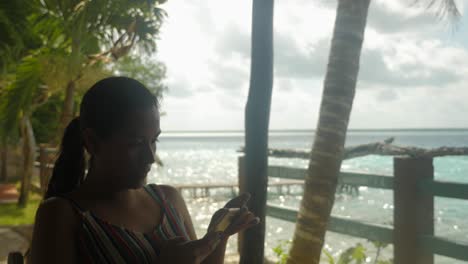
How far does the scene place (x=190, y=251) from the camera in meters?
1.05

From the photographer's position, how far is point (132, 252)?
44.7 inches

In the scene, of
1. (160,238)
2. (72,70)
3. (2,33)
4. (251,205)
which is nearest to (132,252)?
(160,238)

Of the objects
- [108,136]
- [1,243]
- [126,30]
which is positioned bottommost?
[1,243]

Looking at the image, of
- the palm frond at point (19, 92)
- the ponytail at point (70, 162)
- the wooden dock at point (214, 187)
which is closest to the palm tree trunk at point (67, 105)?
the palm frond at point (19, 92)

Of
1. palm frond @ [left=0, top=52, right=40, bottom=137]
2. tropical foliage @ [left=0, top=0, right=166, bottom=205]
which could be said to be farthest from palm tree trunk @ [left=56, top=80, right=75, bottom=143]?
palm frond @ [left=0, top=52, right=40, bottom=137]

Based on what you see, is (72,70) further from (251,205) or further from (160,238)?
(160,238)

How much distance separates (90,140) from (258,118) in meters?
1.03

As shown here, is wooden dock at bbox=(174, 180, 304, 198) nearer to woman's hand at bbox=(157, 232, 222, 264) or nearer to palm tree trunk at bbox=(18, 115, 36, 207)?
palm tree trunk at bbox=(18, 115, 36, 207)

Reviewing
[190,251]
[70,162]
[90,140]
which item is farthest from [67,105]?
[190,251]

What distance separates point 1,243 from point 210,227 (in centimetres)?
653

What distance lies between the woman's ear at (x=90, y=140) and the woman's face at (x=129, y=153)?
2 cm

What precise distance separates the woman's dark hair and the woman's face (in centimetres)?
2

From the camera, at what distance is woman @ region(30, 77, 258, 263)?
106cm

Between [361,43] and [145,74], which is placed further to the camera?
[145,74]
